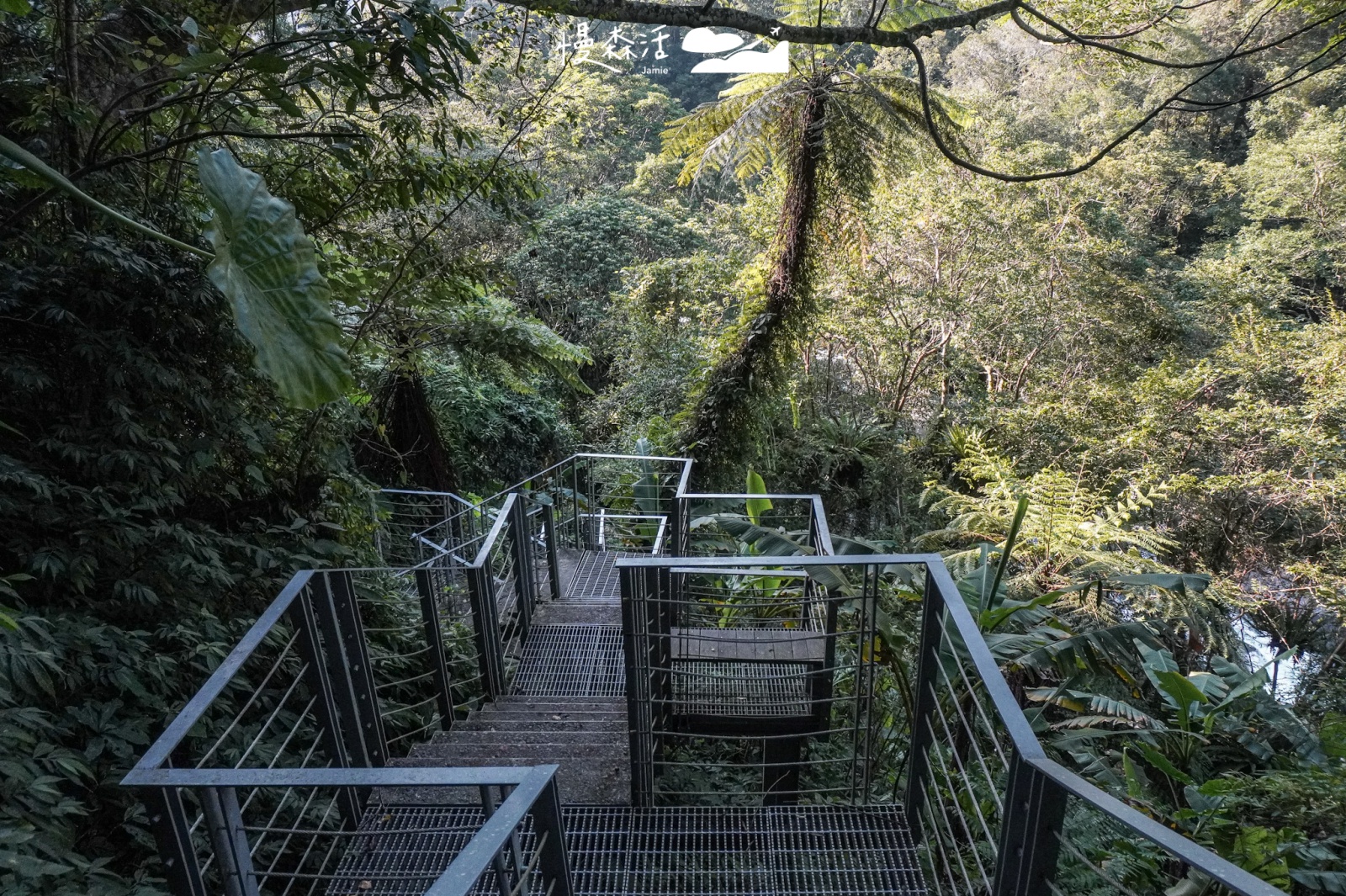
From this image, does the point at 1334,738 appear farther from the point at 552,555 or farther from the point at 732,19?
the point at 732,19

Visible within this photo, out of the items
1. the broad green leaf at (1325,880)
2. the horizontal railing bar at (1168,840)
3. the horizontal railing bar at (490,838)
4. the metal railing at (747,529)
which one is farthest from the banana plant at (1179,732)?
the horizontal railing bar at (490,838)

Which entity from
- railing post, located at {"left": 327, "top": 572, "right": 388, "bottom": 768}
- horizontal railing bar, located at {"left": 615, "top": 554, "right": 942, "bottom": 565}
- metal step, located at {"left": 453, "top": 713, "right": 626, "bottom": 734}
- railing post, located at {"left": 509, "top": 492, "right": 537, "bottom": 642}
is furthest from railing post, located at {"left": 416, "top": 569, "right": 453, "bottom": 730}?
railing post, located at {"left": 509, "top": 492, "right": 537, "bottom": 642}

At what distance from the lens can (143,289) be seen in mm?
3275

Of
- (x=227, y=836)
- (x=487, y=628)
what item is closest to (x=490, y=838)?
(x=227, y=836)

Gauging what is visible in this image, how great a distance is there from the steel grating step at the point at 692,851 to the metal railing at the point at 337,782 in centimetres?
1

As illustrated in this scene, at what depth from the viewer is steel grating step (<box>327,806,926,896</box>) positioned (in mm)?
2477

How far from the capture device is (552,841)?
5.61ft

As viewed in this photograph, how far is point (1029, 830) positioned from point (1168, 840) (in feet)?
1.34

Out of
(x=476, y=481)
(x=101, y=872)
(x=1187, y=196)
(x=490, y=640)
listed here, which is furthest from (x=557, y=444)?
(x=1187, y=196)

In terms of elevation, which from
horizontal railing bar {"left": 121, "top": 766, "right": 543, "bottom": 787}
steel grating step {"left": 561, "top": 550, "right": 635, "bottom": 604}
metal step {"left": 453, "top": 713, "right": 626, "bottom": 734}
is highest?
horizontal railing bar {"left": 121, "top": 766, "right": 543, "bottom": 787}

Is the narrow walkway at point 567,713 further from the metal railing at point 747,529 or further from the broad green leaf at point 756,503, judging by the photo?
the broad green leaf at point 756,503

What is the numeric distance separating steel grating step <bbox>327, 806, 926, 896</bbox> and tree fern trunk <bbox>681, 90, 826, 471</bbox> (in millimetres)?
6105

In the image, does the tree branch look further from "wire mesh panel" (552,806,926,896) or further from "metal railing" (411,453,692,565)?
"wire mesh panel" (552,806,926,896)

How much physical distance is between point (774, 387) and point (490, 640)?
5292mm
